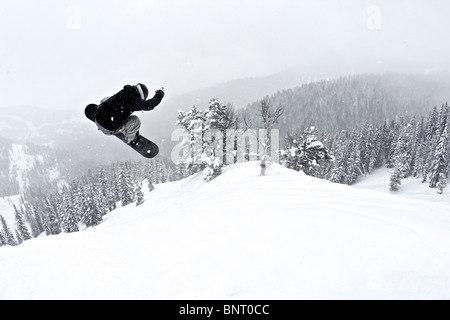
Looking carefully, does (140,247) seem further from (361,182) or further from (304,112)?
(304,112)

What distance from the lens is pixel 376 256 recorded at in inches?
156

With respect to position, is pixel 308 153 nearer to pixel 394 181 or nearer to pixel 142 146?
pixel 142 146

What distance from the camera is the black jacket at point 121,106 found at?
4.63 meters

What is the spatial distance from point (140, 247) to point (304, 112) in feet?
459

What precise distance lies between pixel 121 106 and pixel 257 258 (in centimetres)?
366

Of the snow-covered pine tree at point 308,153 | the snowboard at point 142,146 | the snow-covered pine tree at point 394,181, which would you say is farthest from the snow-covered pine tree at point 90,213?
the snow-covered pine tree at point 394,181

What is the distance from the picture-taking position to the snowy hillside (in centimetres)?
345

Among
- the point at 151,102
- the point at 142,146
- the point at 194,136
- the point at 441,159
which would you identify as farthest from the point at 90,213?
the point at 441,159

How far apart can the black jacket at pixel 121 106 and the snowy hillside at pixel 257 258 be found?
2.64 m

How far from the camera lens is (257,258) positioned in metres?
4.15

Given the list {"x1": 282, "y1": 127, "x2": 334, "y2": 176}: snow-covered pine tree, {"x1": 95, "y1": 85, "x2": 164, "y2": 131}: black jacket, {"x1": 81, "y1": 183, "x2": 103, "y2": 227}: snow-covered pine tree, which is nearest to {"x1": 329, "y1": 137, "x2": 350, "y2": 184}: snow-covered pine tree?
{"x1": 282, "y1": 127, "x2": 334, "y2": 176}: snow-covered pine tree
